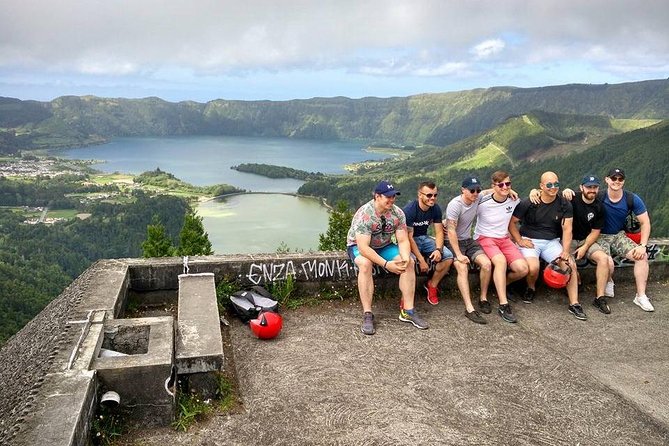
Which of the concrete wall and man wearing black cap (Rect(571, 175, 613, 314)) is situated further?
man wearing black cap (Rect(571, 175, 613, 314))

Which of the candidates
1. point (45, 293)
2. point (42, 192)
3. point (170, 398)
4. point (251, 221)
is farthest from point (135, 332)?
point (42, 192)

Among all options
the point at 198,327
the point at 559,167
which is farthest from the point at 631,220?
the point at 559,167

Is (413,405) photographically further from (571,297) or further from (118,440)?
(571,297)

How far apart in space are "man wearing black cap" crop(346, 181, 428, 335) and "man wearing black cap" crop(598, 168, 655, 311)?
11.5 feet

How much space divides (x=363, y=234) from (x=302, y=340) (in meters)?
1.54

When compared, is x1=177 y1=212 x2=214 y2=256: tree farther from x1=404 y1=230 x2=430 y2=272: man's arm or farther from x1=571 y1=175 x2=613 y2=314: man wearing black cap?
x1=571 y1=175 x2=613 y2=314: man wearing black cap

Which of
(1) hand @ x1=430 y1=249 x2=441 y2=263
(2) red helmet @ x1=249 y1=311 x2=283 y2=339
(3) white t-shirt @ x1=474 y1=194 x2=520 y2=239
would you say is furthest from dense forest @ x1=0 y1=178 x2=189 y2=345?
(3) white t-shirt @ x1=474 y1=194 x2=520 y2=239

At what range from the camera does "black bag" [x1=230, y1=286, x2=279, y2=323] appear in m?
6.66

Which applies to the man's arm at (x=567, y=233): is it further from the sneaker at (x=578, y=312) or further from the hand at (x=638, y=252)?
the hand at (x=638, y=252)

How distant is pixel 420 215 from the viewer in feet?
24.2

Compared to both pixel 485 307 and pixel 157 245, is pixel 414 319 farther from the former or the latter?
pixel 157 245

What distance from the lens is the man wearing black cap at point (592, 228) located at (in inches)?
311

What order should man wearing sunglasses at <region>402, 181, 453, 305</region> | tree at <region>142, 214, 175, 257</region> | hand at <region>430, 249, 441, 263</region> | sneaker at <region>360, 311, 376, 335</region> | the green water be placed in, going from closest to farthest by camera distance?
sneaker at <region>360, 311, 376, 335</region> → man wearing sunglasses at <region>402, 181, 453, 305</region> → hand at <region>430, 249, 441, 263</region> → tree at <region>142, 214, 175, 257</region> → the green water

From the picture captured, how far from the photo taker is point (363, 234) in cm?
678
